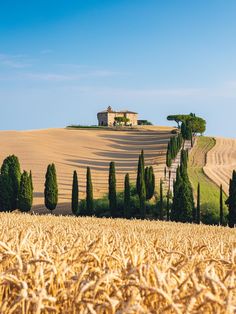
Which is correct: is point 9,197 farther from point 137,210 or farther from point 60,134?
point 60,134

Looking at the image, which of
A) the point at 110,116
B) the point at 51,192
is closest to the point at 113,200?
the point at 51,192

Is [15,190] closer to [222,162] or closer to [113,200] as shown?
[113,200]

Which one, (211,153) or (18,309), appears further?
(211,153)

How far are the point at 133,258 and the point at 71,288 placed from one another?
1.29m

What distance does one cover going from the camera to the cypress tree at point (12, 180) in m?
60.0

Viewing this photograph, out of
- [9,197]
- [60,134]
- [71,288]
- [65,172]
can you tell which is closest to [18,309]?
[71,288]

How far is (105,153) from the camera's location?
362ft

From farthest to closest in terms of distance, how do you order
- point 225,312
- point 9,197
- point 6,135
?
point 6,135
point 9,197
point 225,312

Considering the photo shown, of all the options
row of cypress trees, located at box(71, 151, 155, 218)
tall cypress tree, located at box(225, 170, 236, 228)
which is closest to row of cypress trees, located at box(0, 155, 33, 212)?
row of cypress trees, located at box(71, 151, 155, 218)

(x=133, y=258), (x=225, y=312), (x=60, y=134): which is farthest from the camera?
(x=60, y=134)

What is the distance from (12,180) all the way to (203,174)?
32.0 meters

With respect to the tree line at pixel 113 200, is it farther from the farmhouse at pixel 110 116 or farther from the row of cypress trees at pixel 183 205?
the farmhouse at pixel 110 116

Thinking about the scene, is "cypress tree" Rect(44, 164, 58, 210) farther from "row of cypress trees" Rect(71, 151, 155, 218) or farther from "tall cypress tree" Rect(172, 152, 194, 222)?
"tall cypress tree" Rect(172, 152, 194, 222)

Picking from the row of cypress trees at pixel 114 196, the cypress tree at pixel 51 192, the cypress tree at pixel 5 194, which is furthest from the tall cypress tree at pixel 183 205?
the cypress tree at pixel 5 194
